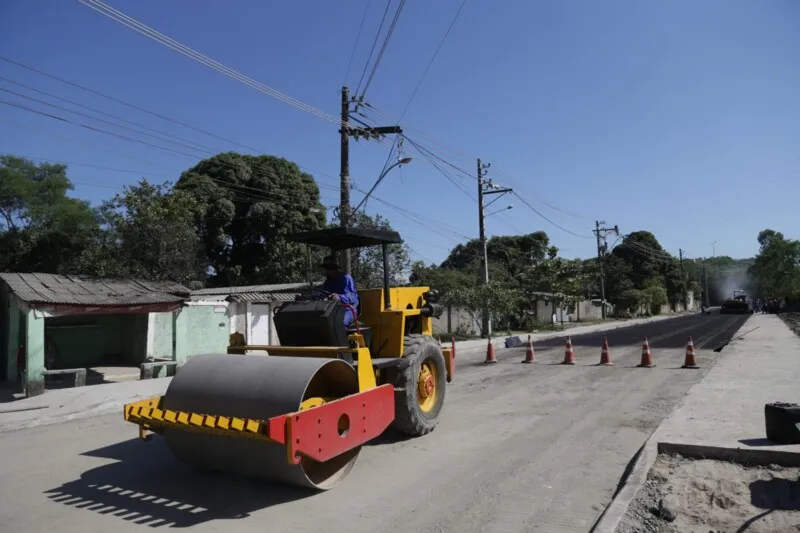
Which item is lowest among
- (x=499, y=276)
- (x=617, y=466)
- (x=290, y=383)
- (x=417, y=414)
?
(x=617, y=466)

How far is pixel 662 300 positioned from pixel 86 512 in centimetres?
7101

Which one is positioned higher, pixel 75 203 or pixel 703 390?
pixel 75 203

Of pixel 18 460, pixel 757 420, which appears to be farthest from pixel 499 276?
pixel 18 460

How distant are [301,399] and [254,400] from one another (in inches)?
18.6

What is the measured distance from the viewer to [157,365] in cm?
1351

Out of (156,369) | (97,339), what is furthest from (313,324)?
(97,339)

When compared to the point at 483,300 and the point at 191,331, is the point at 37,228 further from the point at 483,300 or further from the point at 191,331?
the point at 483,300

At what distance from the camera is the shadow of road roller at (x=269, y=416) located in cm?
436

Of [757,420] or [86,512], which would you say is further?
[757,420]

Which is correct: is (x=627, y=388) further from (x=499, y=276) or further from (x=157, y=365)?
(x=499, y=276)

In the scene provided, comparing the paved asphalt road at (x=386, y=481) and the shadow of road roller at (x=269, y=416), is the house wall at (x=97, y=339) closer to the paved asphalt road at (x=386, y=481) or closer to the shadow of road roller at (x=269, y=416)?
the paved asphalt road at (x=386, y=481)

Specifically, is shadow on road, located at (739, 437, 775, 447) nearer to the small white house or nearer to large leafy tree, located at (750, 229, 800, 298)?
the small white house

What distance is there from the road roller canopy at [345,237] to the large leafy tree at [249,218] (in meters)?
22.1

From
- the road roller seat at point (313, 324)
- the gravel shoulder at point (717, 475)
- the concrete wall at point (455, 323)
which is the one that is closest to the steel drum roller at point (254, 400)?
the road roller seat at point (313, 324)
